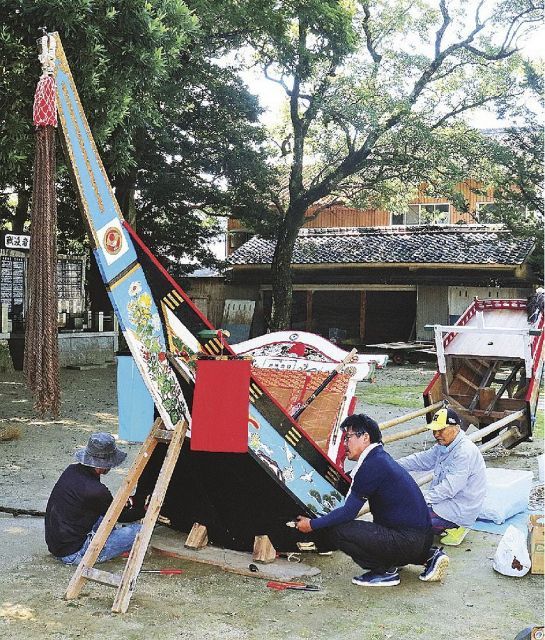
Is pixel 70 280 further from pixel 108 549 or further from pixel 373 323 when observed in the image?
pixel 108 549

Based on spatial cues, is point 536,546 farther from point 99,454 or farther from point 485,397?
point 485,397

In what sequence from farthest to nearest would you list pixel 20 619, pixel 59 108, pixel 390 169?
pixel 390 169 < pixel 59 108 < pixel 20 619

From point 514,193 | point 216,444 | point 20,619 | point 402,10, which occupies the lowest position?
point 20,619

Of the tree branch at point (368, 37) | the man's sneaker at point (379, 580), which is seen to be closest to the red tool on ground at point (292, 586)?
the man's sneaker at point (379, 580)

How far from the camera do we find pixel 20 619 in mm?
4684

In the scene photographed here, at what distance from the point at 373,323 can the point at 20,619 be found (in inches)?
851

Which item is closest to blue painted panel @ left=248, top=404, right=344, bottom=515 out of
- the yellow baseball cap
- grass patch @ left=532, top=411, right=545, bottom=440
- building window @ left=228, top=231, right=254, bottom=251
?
the yellow baseball cap

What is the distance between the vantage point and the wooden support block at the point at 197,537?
236 inches

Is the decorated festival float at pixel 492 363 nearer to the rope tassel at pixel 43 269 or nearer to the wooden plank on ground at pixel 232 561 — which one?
the wooden plank on ground at pixel 232 561

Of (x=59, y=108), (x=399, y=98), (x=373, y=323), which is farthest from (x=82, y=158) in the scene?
(x=373, y=323)

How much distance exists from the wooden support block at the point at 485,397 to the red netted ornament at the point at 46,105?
7222 mm

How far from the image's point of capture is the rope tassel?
509 cm

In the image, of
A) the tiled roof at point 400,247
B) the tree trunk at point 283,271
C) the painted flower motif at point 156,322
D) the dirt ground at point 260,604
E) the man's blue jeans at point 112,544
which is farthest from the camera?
the tiled roof at point 400,247

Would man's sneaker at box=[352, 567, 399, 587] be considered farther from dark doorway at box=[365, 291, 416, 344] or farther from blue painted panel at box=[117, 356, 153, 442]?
dark doorway at box=[365, 291, 416, 344]
